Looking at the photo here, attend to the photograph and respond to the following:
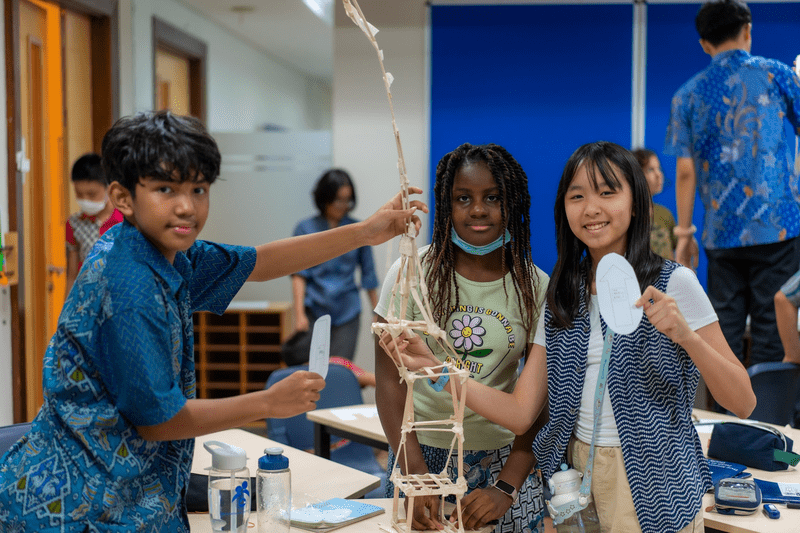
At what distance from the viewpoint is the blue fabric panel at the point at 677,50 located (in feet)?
15.8

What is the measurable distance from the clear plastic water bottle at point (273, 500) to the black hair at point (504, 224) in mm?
496

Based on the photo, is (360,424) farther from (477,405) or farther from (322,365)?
(322,365)

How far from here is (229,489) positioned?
1.57 m

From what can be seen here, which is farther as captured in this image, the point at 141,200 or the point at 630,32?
the point at 630,32

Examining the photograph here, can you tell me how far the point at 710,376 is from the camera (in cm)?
141

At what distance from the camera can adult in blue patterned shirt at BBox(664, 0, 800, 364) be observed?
315 centimetres

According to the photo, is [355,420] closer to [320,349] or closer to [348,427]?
[348,427]

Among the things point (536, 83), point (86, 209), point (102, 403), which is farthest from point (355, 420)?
point (536, 83)

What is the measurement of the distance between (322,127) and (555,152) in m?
7.60

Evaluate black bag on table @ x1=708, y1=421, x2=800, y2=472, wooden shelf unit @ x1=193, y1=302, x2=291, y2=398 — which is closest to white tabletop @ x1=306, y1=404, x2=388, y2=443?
black bag on table @ x1=708, y1=421, x2=800, y2=472

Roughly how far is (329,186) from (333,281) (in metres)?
0.59

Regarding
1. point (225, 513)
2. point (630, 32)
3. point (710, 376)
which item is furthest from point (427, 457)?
point (630, 32)

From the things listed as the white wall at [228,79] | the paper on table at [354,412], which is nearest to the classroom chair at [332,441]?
the paper on table at [354,412]

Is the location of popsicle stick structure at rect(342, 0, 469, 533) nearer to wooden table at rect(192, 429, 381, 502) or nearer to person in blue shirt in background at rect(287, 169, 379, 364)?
wooden table at rect(192, 429, 381, 502)
